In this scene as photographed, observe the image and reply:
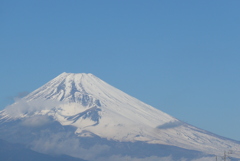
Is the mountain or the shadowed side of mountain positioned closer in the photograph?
the shadowed side of mountain

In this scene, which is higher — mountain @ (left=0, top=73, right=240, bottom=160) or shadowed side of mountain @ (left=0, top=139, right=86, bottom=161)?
mountain @ (left=0, top=73, right=240, bottom=160)

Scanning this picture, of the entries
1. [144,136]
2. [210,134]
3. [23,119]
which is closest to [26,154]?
[23,119]

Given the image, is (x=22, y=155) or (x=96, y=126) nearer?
(x=22, y=155)

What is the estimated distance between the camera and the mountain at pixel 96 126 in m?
94.7

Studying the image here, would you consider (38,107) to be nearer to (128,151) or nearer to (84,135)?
(84,135)

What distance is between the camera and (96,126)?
99.4m

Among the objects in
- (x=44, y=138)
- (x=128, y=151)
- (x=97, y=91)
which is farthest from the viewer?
(x=97, y=91)

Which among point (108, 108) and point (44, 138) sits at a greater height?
point (108, 108)

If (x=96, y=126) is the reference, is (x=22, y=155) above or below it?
below

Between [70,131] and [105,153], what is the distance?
8.58 metres

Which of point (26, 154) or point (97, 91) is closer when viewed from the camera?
point (26, 154)

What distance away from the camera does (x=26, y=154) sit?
311ft

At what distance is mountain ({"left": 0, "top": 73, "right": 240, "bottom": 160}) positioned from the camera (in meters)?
94.7

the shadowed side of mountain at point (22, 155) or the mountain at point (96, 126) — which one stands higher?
the mountain at point (96, 126)
